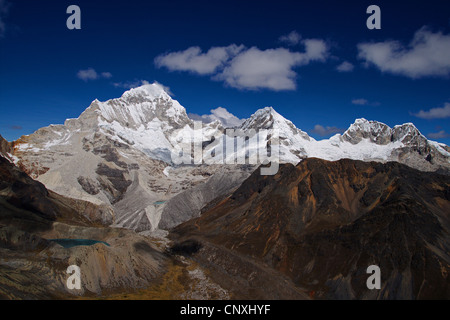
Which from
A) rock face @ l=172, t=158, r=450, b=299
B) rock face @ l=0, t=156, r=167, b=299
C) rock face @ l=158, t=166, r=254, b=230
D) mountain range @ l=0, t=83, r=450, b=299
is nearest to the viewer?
rock face @ l=0, t=156, r=167, b=299

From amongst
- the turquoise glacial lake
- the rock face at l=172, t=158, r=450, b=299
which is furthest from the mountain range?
the turquoise glacial lake

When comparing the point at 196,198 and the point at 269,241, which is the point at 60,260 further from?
the point at 196,198

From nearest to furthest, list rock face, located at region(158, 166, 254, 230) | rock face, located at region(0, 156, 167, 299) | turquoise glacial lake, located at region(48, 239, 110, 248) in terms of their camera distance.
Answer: rock face, located at region(0, 156, 167, 299), turquoise glacial lake, located at region(48, 239, 110, 248), rock face, located at region(158, 166, 254, 230)

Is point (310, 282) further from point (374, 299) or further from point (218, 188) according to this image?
A: point (218, 188)

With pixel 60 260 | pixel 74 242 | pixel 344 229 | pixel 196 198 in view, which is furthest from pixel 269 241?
pixel 196 198

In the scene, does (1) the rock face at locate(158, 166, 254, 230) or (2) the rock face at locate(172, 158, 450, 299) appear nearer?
(2) the rock face at locate(172, 158, 450, 299)

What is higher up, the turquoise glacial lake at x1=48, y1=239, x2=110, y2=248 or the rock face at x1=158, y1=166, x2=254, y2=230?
the rock face at x1=158, y1=166, x2=254, y2=230

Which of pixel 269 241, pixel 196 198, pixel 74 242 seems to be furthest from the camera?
pixel 196 198

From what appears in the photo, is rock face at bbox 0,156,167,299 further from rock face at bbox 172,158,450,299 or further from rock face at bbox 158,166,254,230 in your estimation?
rock face at bbox 158,166,254,230
